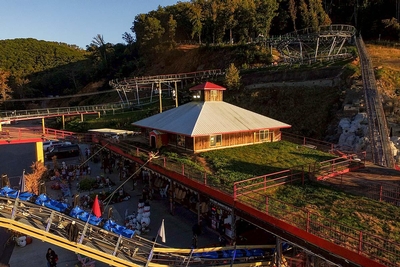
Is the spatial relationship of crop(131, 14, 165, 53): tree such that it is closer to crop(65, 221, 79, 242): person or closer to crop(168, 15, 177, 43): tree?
crop(168, 15, 177, 43): tree

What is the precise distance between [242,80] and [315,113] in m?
17.0

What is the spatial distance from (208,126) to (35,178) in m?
15.2

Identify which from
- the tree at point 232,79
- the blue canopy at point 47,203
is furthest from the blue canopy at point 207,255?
the tree at point 232,79

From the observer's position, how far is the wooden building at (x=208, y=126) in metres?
24.8

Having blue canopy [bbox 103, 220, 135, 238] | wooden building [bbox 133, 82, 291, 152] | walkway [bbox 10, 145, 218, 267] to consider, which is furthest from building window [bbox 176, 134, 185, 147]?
blue canopy [bbox 103, 220, 135, 238]

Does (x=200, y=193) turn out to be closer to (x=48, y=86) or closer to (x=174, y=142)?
(x=174, y=142)

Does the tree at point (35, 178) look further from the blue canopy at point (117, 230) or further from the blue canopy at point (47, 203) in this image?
the blue canopy at point (117, 230)

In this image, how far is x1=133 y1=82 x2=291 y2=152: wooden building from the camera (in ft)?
81.3

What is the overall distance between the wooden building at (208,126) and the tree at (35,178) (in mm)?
9773

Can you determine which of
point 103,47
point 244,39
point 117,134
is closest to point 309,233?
point 117,134

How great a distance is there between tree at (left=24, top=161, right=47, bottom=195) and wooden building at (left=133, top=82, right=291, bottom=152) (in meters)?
9.77

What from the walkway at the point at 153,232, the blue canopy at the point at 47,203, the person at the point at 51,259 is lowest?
the walkway at the point at 153,232

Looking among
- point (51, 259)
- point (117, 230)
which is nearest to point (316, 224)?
point (117, 230)

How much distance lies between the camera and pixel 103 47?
313ft
